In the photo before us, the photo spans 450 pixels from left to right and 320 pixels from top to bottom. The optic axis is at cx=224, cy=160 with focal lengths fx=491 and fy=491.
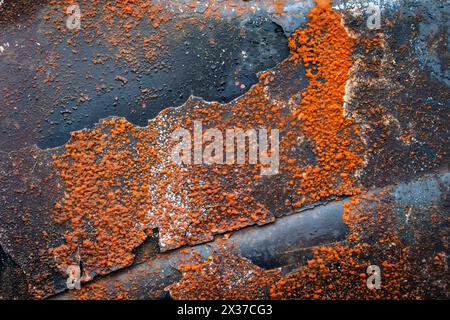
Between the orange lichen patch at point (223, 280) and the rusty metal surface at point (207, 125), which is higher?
the rusty metal surface at point (207, 125)

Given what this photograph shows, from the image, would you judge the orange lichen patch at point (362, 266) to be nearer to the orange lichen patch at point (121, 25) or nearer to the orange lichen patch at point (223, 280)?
the orange lichen patch at point (223, 280)

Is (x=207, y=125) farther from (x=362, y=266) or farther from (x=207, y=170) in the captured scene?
(x=362, y=266)

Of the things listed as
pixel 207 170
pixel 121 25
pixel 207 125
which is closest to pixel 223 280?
pixel 207 170

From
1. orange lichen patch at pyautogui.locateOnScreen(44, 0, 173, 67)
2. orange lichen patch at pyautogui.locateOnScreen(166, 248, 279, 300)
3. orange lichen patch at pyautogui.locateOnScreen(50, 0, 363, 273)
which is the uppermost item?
orange lichen patch at pyautogui.locateOnScreen(44, 0, 173, 67)

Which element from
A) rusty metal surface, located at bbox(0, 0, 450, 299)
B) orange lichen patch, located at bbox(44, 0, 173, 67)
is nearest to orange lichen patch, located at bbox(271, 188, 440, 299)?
rusty metal surface, located at bbox(0, 0, 450, 299)

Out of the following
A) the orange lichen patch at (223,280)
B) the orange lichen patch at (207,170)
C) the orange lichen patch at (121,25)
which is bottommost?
the orange lichen patch at (223,280)

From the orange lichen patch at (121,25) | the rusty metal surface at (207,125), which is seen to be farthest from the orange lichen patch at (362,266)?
the orange lichen patch at (121,25)

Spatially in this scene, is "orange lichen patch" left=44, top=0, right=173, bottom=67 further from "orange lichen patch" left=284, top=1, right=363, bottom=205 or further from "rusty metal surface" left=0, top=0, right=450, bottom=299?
"orange lichen patch" left=284, top=1, right=363, bottom=205
